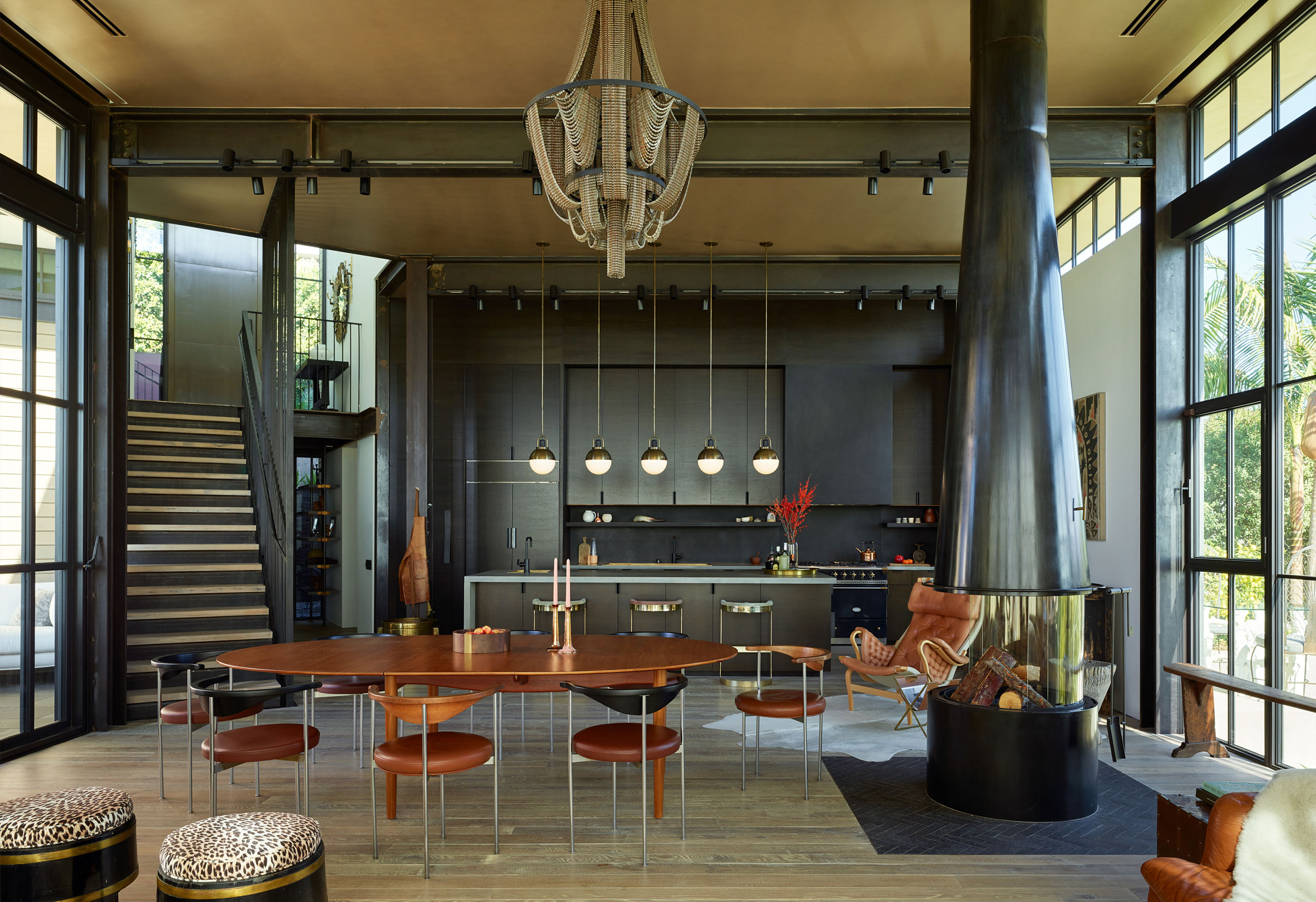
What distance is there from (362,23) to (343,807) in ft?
14.2

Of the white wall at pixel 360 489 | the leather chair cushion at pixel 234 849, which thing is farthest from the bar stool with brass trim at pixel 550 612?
the leather chair cushion at pixel 234 849

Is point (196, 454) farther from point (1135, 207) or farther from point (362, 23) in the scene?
point (1135, 207)

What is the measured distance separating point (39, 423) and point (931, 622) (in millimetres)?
6470

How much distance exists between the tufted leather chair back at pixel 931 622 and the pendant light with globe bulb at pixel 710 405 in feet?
7.75

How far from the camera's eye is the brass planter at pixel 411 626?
8125mm

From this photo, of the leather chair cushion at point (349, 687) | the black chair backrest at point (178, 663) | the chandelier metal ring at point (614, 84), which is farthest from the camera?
the leather chair cushion at point (349, 687)

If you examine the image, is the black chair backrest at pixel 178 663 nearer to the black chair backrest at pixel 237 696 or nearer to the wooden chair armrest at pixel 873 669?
the black chair backrest at pixel 237 696

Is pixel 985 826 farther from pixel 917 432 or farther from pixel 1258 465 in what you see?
pixel 917 432

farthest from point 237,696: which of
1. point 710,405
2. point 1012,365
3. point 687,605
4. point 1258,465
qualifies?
point 710,405

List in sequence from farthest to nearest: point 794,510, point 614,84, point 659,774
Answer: point 794,510 < point 659,774 < point 614,84

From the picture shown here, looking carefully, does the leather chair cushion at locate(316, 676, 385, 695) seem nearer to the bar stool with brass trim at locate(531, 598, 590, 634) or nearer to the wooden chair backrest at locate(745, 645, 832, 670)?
the wooden chair backrest at locate(745, 645, 832, 670)

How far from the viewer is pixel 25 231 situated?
589 cm

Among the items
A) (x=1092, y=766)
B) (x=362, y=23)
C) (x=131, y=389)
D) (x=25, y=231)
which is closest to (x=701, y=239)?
(x=362, y=23)

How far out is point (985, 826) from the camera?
429 cm
